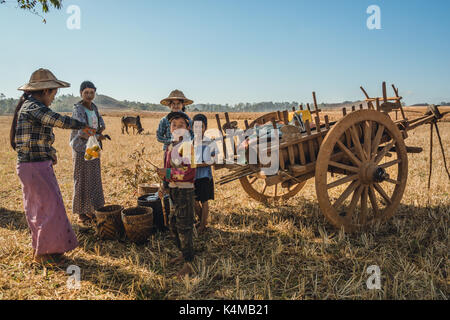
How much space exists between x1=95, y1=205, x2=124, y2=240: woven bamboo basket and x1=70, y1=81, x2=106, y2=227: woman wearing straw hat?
55 cm

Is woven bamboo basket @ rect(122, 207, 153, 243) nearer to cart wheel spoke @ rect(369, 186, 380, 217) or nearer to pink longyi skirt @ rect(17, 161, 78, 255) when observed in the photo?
pink longyi skirt @ rect(17, 161, 78, 255)

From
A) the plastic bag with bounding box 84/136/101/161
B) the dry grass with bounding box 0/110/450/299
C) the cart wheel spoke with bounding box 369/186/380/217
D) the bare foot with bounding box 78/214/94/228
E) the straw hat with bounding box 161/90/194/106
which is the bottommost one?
the dry grass with bounding box 0/110/450/299

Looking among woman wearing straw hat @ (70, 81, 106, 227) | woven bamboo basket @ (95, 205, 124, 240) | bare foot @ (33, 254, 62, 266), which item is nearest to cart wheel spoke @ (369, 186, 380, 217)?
woven bamboo basket @ (95, 205, 124, 240)

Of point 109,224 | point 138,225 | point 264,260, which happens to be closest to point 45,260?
point 109,224

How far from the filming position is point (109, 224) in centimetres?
383

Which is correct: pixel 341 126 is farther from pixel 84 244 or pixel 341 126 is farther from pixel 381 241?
pixel 84 244

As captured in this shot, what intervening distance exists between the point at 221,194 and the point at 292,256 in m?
2.53

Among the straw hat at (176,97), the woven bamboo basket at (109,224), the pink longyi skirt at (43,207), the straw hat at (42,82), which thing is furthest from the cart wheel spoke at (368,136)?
the pink longyi skirt at (43,207)

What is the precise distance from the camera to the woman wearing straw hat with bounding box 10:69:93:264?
308 cm

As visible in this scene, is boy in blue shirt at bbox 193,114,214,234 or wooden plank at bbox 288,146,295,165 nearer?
boy in blue shirt at bbox 193,114,214,234

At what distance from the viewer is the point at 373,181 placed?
3607 mm

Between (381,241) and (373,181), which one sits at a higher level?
(373,181)

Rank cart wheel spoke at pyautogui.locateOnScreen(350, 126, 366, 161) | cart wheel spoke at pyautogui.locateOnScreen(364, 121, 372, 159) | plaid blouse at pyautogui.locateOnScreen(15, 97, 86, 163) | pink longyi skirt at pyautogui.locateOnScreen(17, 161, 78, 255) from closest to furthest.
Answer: plaid blouse at pyautogui.locateOnScreen(15, 97, 86, 163) → pink longyi skirt at pyautogui.locateOnScreen(17, 161, 78, 255) → cart wheel spoke at pyautogui.locateOnScreen(350, 126, 366, 161) → cart wheel spoke at pyautogui.locateOnScreen(364, 121, 372, 159)

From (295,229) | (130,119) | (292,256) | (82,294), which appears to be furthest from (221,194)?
(130,119)
